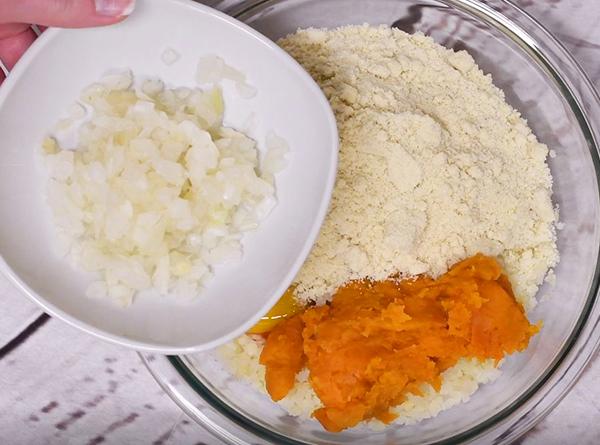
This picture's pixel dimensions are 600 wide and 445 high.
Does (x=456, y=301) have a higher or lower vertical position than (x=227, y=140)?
lower

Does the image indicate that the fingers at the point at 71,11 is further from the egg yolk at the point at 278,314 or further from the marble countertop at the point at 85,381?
the egg yolk at the point at 278,314

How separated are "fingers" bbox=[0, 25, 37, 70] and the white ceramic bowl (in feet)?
0.93

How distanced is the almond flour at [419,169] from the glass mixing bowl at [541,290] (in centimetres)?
9

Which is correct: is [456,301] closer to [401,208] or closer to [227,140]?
[401,208]

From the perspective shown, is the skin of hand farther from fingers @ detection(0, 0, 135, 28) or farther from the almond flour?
the almond flour

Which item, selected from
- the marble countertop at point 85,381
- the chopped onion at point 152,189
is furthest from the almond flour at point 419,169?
the marble countertop at point 85,381

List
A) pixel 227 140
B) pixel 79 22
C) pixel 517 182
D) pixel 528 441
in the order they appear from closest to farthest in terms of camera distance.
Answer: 1. pixel 79 22
2. pixel 227 140
3. pixel 517 182
4. pixel 528 441

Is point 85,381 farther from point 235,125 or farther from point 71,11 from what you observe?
point 71,11

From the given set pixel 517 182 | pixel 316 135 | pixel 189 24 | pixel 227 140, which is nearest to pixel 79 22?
pixel 189 24

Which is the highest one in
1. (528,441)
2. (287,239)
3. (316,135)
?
(316,135)

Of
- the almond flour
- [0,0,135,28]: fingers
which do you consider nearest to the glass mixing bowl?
the almond flour

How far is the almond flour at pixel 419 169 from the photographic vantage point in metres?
1.29

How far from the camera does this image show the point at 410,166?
1.28m

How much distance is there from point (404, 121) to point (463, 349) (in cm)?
42
